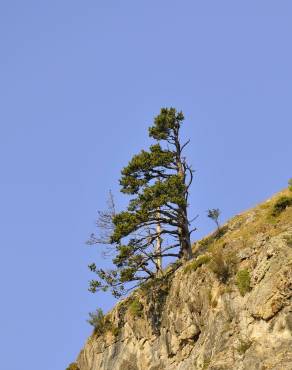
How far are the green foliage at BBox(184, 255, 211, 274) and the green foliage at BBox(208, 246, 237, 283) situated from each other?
136 cm

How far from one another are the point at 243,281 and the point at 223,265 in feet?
8.03

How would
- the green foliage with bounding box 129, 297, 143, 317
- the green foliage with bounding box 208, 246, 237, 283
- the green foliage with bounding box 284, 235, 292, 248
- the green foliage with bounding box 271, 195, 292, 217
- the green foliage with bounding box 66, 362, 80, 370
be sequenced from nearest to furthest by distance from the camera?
the green foliage with bounding box 284, 235, 292, 248
the green foliage with bounding box 208, 246, 237, 283
the green foliage with bounding box 271, 195, 292, 217
the green foliage with bounding box 129, 297, 143, 317
the green foliage with bounding box 66, 362, 80, 370

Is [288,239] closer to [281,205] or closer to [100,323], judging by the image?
[281,205]

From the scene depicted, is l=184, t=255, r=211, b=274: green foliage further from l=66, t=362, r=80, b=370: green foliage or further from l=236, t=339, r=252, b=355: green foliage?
l=66, t=362, r=80, b=370: green foliage

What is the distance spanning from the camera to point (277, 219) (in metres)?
34.7

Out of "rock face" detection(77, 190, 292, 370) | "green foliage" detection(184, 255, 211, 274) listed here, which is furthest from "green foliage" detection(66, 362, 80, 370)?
"green foliage" detection(184, 255, 211, 274)

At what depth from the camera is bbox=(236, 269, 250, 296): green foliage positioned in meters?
29.6

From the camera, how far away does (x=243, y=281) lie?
98.3 feet

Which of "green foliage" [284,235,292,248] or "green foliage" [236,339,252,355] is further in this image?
"green foliage" [284,235,292,248]

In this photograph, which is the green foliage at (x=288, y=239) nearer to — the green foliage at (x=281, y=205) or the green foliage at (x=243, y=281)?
the green foliage at (x=243, y=281)

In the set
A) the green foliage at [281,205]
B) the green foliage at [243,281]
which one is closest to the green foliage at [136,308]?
the green foliage at [243,281]

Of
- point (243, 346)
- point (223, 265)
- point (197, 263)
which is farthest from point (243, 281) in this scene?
point (197, 263)

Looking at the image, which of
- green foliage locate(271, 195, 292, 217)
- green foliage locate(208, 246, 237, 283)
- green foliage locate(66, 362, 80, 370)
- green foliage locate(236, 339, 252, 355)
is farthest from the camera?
green foliage locate(66, 362, 80, 370)

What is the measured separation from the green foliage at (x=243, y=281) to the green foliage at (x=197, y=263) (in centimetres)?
411
